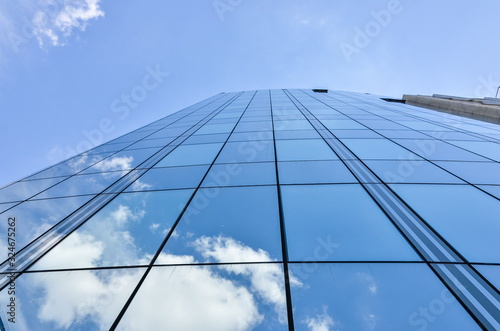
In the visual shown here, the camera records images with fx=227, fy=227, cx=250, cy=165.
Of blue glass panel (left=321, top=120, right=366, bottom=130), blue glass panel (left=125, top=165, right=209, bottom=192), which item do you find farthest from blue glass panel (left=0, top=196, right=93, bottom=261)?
blue glass panel (left=321, top=120, right=366, bottom=130)

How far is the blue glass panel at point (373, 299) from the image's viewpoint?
274cm

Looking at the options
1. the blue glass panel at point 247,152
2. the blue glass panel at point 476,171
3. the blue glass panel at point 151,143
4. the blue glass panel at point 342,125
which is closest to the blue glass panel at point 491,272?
the blue glass panel at point 476,171

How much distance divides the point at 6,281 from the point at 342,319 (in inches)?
208

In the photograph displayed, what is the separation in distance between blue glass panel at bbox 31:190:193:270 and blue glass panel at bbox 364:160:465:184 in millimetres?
4976

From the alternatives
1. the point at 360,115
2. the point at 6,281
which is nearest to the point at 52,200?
the point at 6,281

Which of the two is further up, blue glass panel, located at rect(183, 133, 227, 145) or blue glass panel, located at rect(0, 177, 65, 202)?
blue glass panel, located at rect(183, 133, 227, 145)

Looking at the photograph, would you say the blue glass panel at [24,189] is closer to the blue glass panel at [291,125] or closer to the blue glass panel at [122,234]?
the blue glass panel at [122,234]

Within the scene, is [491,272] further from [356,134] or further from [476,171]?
[356,134]

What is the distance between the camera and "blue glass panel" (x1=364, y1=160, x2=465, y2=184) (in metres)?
5.49

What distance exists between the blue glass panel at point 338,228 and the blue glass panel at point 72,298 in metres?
2.67

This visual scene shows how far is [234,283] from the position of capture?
3320 mm

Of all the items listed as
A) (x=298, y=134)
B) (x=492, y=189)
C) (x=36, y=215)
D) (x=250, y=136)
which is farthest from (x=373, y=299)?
(x=36, y=215)

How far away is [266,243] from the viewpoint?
12.6 ft

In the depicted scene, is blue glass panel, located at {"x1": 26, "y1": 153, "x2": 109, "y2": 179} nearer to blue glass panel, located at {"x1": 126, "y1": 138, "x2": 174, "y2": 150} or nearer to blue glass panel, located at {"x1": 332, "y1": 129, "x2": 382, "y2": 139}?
blue glass panel, located at {"x1": 126, "y1": 138, "x2": 174, "y2": 150}
